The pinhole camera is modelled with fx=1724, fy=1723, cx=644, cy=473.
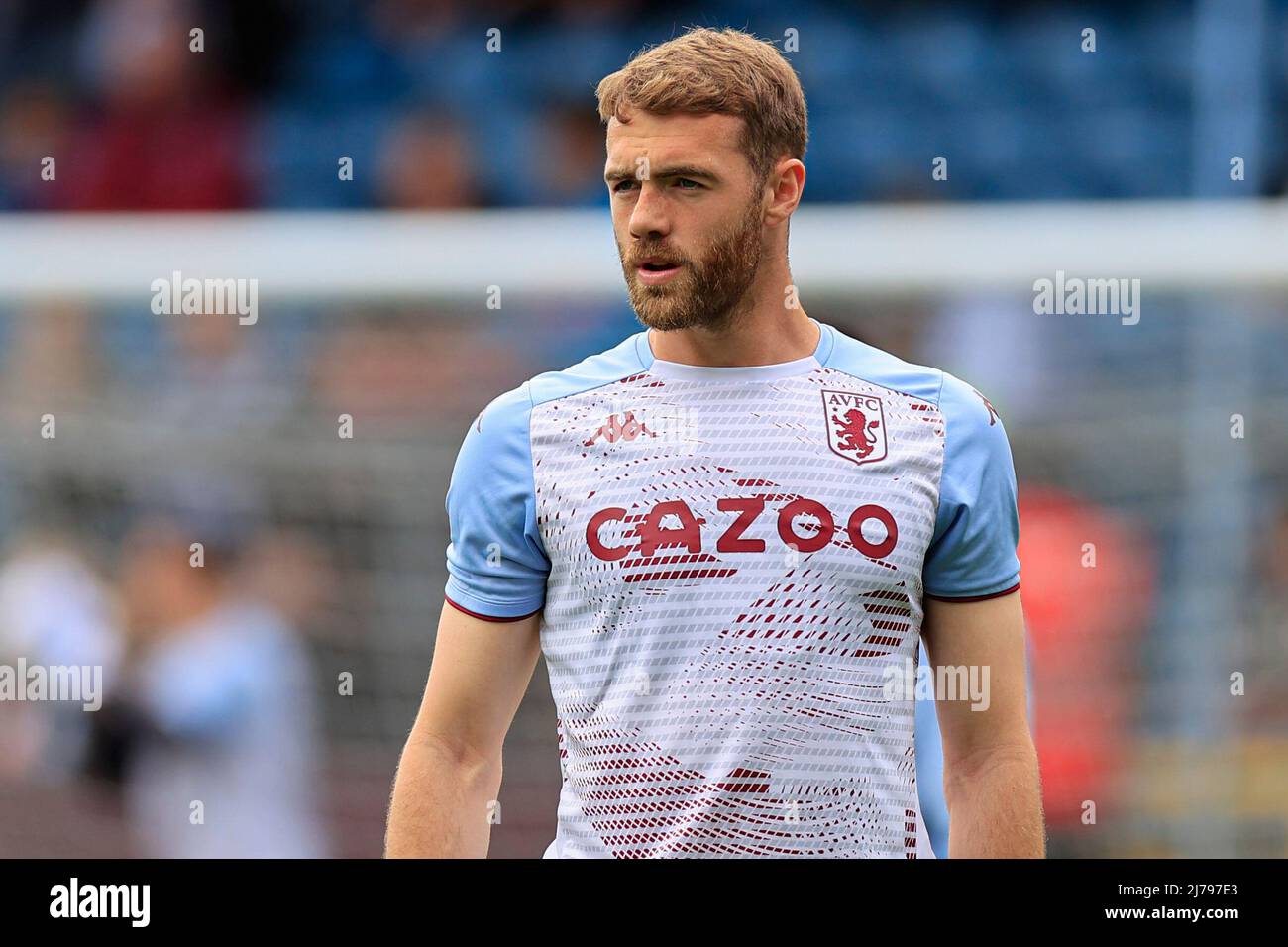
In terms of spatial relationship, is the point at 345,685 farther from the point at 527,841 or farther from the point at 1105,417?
the point at 1105,417

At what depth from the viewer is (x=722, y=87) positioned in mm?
2156

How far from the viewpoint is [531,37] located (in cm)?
614

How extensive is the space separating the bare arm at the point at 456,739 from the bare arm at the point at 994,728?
534mm

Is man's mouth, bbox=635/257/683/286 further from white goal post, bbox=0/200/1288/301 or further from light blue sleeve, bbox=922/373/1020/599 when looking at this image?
white goal post, bbox=0/200/1288/301

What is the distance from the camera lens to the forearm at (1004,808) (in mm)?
2191

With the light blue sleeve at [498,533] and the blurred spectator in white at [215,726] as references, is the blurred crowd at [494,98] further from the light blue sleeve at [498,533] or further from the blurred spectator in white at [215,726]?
the light blue sleeve at [498,533]

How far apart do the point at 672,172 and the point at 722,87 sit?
0.43ft

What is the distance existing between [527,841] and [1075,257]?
6.85 ft

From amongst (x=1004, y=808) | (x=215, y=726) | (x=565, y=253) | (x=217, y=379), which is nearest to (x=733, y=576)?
(x=1004, y=808)

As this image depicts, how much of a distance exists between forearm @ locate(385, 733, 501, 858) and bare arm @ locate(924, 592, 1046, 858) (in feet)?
2.01

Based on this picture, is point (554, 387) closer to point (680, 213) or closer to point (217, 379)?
point (680, 213)
